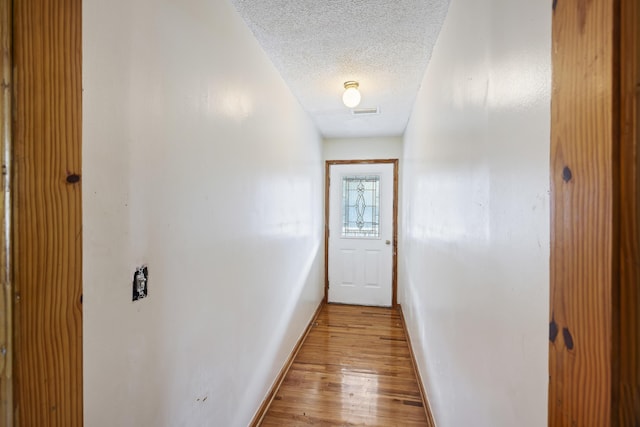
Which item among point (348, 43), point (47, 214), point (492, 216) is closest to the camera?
point (47, 214)

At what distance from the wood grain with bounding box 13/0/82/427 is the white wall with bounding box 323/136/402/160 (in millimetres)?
3657

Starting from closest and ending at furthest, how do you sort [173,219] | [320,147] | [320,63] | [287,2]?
[173,219] → [287,2] → [320,63] → [320,147]

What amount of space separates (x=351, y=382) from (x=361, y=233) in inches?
83.8

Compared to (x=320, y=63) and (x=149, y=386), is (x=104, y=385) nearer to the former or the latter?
(x=149, y=386)

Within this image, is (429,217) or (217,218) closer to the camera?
(217,218)

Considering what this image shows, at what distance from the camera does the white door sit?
3996mm

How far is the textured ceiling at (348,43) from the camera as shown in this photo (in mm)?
1472

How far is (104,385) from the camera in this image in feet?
2.52

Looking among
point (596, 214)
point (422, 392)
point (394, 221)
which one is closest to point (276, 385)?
point (422, 392)

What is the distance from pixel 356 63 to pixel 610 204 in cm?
201

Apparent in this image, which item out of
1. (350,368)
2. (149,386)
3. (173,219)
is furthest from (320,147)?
(149,386)

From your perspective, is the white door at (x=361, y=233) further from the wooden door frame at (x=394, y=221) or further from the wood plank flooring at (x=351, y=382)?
the wood plank flooring at (x=351, y=382)

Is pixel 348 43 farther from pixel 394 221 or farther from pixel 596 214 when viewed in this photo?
pixel 394 221

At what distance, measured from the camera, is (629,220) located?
33cm
